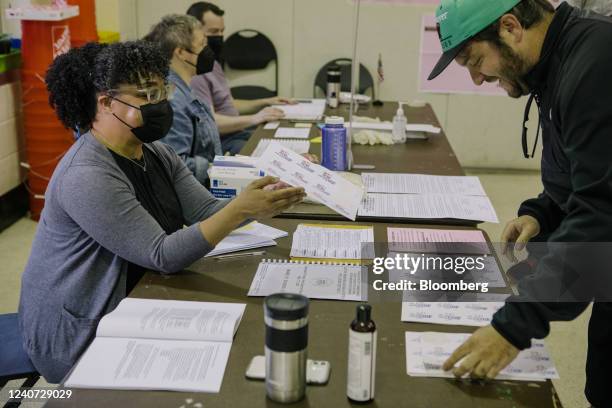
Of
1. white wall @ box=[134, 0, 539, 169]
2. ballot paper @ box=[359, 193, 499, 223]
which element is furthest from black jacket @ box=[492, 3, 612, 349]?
white wall @ box=[134, 0, 539, 169]

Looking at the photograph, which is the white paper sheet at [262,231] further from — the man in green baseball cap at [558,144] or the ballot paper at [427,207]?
the man in green baseball cap at [558,144]

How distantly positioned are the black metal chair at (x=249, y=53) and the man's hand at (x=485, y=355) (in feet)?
13.8

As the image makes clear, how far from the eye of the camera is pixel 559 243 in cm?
125

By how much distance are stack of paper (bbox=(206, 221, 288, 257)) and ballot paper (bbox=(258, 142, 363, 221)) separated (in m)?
0.20

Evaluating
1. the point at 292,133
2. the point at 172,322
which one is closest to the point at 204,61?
the point at 292,133

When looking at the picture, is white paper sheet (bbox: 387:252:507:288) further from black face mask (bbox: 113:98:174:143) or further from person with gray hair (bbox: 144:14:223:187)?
person with gray hair (bbox: 144:14:223:187)

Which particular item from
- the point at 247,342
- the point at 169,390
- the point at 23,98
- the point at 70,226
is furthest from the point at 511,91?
the point at 23,98

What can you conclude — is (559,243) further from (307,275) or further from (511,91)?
(307,275)

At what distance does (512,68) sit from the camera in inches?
57.9

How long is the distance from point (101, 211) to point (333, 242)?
637 mm

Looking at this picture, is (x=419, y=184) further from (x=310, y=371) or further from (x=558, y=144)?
(x=310, y=371)

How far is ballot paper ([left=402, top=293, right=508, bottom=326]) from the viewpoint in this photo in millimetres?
1476

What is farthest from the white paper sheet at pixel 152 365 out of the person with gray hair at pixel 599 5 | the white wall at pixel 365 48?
the white wall at pixel 365 48

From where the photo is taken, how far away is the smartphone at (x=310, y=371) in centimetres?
124
